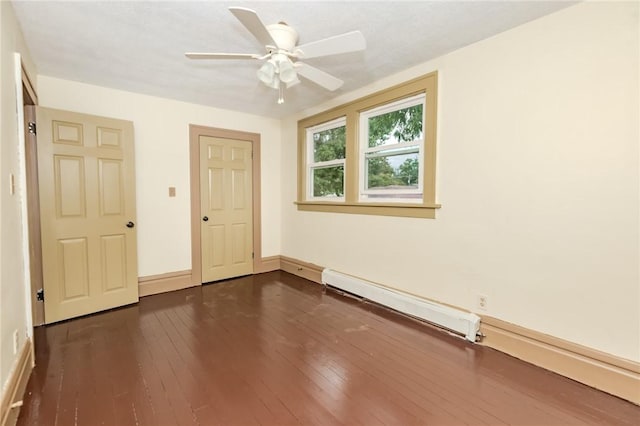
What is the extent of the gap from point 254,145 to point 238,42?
2.16 metres

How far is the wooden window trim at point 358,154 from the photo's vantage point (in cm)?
271

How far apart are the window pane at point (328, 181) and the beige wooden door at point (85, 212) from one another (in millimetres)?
2253

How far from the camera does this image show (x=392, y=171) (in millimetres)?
3195

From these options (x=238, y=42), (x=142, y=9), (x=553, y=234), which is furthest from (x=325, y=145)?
(x=553, y=234)

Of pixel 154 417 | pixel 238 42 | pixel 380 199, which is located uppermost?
pixel 238 42

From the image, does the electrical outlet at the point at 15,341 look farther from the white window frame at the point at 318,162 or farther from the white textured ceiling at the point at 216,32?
the white window frame at the point at 318,162

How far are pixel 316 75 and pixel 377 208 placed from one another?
1.54m

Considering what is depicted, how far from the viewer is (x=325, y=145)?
13.4 feet

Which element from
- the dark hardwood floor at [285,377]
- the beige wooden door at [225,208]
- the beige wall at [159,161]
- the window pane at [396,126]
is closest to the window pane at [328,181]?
the window pane at [396,126]

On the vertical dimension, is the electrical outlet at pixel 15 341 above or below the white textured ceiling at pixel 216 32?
below

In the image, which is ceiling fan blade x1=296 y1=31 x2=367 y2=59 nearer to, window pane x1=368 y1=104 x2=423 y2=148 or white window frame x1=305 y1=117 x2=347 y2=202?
window pane x1=368 y1=104 x2=423 y2=148

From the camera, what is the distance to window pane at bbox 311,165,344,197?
386 centimetres

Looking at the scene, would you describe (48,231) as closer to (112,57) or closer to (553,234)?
(112,57)

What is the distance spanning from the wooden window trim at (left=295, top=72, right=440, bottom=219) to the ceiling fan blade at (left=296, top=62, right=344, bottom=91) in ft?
2.90
